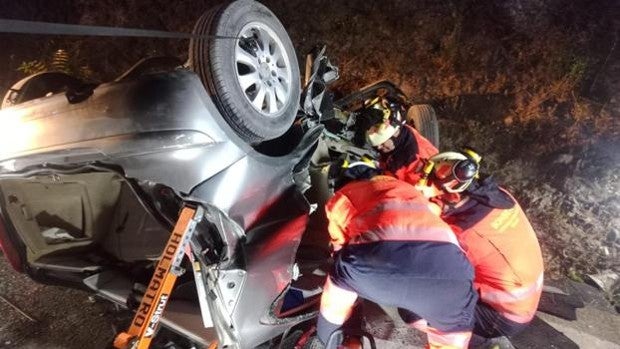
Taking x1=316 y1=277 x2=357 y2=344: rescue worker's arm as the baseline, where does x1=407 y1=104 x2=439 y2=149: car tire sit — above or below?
above

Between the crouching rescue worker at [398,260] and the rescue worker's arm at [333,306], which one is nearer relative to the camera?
the crouching rescue worker at [398,260]

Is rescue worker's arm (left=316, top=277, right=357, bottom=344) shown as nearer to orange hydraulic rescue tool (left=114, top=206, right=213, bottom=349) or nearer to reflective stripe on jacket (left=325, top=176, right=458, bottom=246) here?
reflective stripe on jacket (left=325, top=176, right=458, bottom=246)

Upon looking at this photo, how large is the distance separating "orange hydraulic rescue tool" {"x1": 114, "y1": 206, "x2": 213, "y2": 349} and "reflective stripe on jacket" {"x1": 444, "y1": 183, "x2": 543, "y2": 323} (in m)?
1.55

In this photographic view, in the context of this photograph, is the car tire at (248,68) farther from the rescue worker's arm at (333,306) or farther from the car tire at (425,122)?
the car tire at (425,122)

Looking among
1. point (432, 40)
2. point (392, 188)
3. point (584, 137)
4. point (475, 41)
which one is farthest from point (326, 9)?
point (392, 188)

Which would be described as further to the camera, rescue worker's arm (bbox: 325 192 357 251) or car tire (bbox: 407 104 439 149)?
car tire (bbox: 407 104 439 149)

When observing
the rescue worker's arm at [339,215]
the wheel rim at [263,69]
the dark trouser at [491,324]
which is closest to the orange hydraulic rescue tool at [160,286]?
the wheel rim at [263,69]

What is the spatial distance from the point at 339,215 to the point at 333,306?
50 centimetres

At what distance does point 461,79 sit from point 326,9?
1946 mm

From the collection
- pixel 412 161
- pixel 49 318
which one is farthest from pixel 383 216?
pixel 49 318

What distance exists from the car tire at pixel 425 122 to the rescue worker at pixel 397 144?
0.63 meters

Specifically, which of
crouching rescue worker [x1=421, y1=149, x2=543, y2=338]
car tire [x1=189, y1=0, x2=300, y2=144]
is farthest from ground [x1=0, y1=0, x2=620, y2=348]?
car tire [x1=189, y1=0, x2=300, y2=144]

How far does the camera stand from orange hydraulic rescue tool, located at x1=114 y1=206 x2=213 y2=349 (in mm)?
1753

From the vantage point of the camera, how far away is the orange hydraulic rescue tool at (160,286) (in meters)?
1.75
